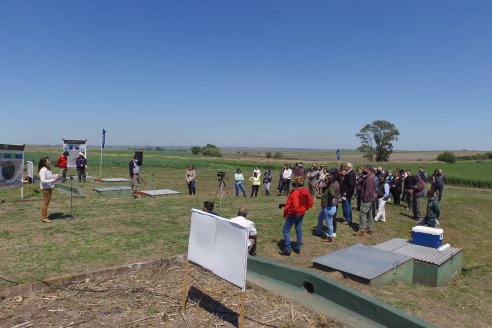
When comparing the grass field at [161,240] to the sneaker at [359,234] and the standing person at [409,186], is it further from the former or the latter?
the standing person at [409,186]

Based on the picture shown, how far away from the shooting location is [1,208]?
12.2 m

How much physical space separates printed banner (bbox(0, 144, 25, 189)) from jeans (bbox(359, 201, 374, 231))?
12394mm

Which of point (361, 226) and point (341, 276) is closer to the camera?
point (341, 276)

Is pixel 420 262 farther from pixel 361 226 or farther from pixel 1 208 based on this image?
pixel 1 208

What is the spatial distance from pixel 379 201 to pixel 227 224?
9.97 metres

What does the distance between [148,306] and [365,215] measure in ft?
24.1

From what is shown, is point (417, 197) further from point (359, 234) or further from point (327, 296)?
point (327, 296)

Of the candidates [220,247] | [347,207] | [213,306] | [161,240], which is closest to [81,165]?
[161,240]

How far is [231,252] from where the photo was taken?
14.9 feet

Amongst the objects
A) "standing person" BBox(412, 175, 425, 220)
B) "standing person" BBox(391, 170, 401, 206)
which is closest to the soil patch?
"standing person" BBox(412, 175, 425, 220)

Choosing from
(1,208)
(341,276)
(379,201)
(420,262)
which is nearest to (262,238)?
(341,276)

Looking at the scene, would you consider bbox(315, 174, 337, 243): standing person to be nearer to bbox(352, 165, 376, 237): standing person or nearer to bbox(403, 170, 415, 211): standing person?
bbox(352, 165, 376, 237): standing person

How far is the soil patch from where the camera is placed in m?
4.73

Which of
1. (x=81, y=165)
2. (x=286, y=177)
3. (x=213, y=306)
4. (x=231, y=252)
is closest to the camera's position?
(x=231, y=252)
